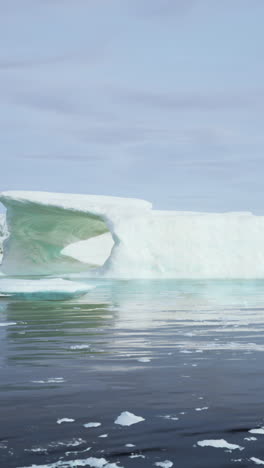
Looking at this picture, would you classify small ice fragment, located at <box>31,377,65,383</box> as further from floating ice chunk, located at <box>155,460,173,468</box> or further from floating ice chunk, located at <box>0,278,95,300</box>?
floating ice chunk, located at <box>0,278,95,300</box>

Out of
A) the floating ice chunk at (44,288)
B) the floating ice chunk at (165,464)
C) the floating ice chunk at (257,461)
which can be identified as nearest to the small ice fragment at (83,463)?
the floating ice chunk at (165,464)

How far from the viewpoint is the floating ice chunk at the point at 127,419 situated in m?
5.24

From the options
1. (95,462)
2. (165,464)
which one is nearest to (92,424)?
(95,462)

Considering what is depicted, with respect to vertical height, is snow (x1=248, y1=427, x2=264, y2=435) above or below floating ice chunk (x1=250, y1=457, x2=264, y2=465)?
above

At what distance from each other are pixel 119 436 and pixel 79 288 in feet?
42.1

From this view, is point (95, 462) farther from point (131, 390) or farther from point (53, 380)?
point (53, 380)

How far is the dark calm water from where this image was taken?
15.2 ft

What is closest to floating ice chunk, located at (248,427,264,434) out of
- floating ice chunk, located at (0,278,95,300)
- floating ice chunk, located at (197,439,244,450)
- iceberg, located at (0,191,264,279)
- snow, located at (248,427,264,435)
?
snow, located at (248,427,264,435)

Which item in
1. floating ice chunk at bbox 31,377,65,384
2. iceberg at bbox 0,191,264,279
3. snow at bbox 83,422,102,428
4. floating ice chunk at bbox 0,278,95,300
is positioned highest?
iceberg at bbox 0,191,264,279

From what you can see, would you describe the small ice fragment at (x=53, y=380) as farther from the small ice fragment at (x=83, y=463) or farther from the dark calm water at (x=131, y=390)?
the small ice fragment at (x=83, y=463)

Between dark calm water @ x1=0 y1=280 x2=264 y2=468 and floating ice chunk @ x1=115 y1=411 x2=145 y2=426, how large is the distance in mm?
68

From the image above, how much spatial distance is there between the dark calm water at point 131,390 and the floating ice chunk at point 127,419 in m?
0.07

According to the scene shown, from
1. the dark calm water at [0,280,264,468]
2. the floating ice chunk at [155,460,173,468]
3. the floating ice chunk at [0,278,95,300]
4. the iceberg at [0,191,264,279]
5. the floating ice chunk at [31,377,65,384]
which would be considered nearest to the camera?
the floating ice chunk at [155,460,173,468]

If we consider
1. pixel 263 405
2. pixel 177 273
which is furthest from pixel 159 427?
pixel 177 273
